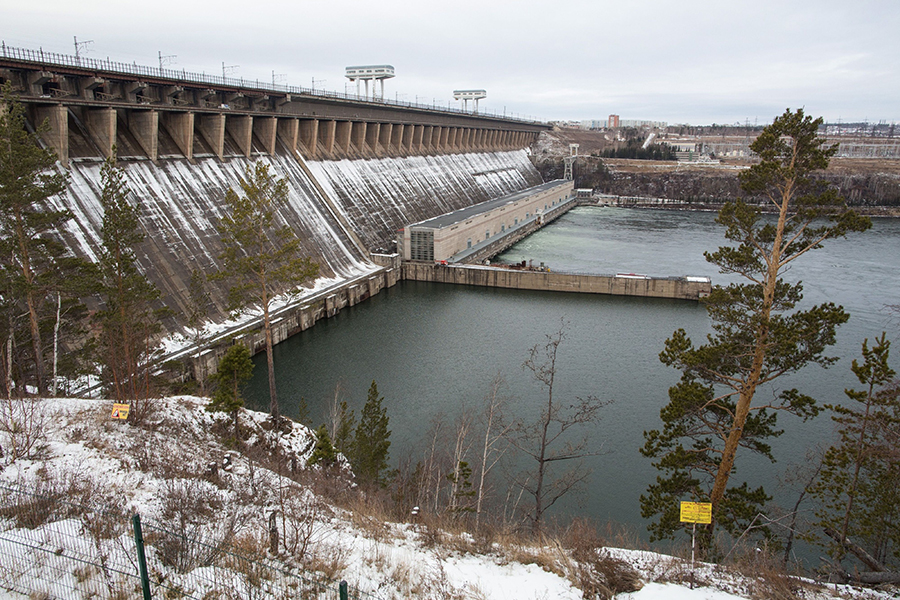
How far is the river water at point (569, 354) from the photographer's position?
18.2 m

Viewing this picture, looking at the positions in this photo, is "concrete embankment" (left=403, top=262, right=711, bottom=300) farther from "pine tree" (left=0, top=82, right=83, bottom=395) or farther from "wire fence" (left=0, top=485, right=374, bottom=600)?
"wire fence" (left=0, top=485, right=374, bottom=600)

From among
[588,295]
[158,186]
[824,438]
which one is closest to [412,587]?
[824,438]

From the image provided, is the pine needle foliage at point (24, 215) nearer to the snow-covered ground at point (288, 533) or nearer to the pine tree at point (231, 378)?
the pine tree at point (231, 378)

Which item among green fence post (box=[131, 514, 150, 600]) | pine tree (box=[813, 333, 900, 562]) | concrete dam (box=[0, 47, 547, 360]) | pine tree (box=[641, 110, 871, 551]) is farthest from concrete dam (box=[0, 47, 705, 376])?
pine tree (box=[813, 333, 900, 562])

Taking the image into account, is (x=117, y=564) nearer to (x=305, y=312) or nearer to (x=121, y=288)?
(x=121, y=288)

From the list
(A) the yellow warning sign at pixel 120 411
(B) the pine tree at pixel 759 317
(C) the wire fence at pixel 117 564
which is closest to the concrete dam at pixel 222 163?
(A) the yellow warning sign at pixel 120 411

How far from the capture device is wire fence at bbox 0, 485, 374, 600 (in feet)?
20.9

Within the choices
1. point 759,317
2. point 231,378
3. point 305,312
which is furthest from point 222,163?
point 759,317

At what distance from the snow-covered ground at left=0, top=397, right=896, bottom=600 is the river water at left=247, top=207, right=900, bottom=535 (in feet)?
23.8

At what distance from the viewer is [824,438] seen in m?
18.8

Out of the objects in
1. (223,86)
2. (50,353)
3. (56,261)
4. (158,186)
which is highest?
(223,86)

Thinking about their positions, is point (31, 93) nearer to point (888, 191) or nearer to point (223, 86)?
point (223, 86)

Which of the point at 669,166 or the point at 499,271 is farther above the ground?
the point at 669,166

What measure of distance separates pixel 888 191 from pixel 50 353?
325 feet
